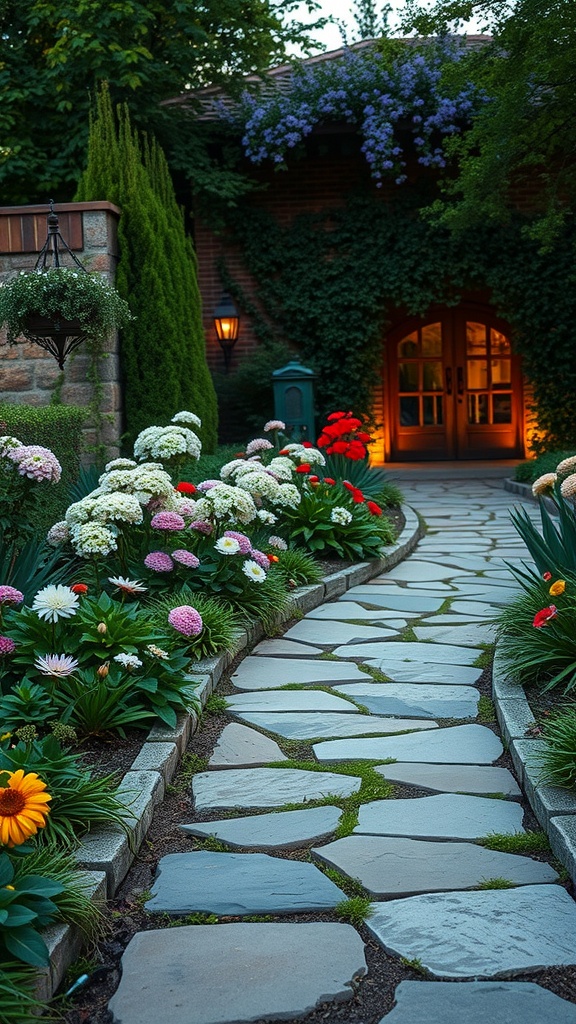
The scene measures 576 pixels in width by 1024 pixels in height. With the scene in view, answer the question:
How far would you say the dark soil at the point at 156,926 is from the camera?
2.10 metres

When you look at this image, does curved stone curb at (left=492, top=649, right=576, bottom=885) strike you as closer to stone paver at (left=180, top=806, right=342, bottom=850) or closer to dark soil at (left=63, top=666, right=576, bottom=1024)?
dark soil at (left=63, top=666, right=576, bottom=1024)

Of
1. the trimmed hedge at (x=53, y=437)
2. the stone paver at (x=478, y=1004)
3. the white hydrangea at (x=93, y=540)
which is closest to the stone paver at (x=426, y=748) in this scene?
the white hydrangea at (x=93, y=540)

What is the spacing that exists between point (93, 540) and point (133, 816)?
1.43 meters

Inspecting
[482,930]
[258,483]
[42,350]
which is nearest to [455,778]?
[482,930]

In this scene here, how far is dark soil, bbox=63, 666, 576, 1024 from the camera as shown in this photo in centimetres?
210

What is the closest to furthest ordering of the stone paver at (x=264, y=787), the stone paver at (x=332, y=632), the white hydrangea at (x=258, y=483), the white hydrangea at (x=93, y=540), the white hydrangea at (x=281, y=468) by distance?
the stone paver at (x=264, y=787) → the white hydrangea at (x=93, y=540) → the stone paver at (x=332, y=632) → the white hydrangea at (x=258, y=483) → the white hydrangea at (x=281, y=468)

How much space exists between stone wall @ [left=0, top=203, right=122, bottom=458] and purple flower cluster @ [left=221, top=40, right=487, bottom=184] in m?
5.81

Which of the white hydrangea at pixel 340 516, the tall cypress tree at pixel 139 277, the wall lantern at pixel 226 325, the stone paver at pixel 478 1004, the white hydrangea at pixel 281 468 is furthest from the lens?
the wall lantern at pixel 226 325

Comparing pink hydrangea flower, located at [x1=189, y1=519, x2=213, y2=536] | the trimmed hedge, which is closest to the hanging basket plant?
the trimmed hedge

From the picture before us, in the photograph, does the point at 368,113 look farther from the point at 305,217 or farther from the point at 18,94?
the point at 18,94

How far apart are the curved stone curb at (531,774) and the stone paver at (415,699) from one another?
0.14 meters

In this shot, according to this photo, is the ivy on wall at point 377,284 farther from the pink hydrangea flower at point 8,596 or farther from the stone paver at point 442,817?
the stone paver at point 442,817

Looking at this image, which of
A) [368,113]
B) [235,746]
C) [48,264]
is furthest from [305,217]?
[235,746]

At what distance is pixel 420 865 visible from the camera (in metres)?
2.74
